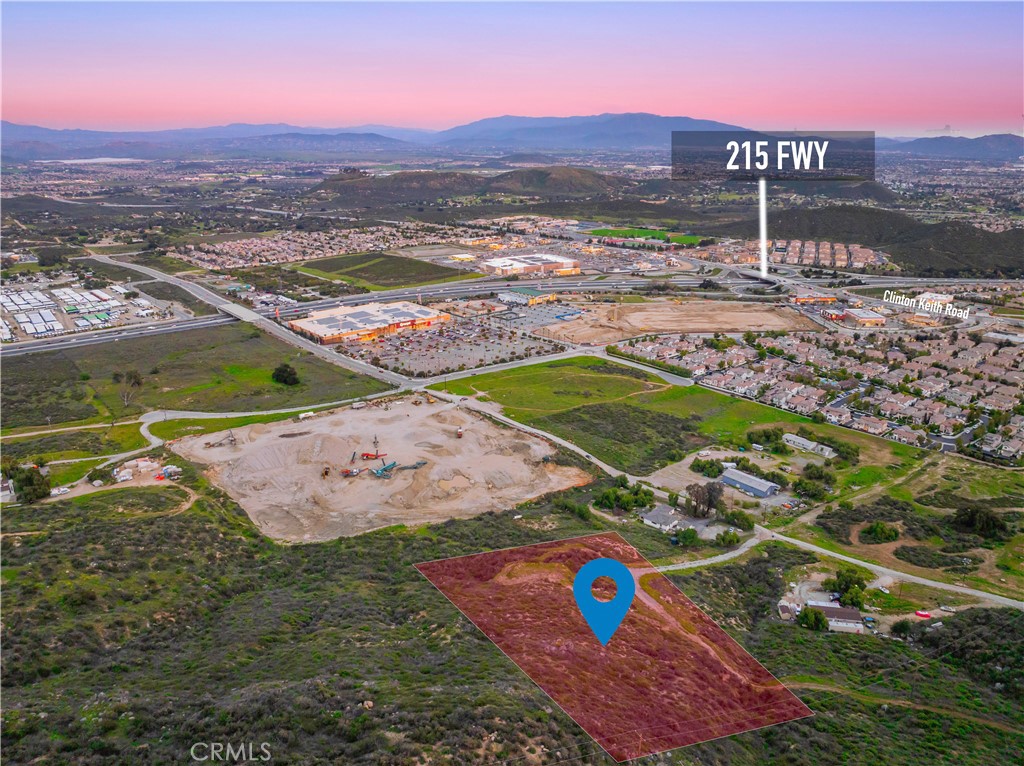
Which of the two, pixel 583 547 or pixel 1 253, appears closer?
pixel 583 547

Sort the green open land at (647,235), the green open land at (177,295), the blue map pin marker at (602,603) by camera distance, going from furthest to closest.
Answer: the green open land at (647,235)
the green open land at (177,295)
the blue map pin marker at (602,603)

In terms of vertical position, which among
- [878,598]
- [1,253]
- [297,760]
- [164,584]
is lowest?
[878,598]

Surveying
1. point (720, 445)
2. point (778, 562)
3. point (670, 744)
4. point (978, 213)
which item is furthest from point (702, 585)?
point (978, 213)

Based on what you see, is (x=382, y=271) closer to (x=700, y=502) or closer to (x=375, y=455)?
(x=375, y=455)

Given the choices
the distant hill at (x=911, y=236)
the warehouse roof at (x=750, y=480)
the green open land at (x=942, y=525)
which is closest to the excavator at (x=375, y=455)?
the warehouse roof at (x=750, y=480)

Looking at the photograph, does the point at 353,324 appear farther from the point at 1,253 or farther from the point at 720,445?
the point at 1,253

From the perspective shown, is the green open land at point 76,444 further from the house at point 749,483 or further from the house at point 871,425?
the house at point 871,425

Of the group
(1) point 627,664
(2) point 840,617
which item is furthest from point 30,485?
(2) point 840,617
